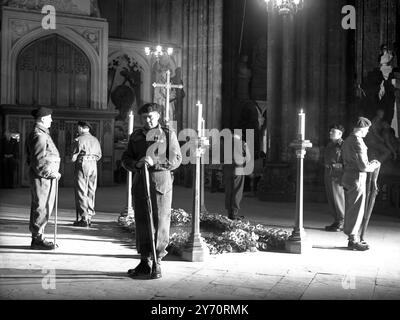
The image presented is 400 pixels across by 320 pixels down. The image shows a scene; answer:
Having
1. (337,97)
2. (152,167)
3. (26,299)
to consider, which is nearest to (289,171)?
(337,97)

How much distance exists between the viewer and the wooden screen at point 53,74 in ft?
57.4

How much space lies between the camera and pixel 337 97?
44.1ft

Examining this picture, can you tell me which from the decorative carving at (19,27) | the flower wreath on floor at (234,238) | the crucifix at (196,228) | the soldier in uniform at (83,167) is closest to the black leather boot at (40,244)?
the flower wreath on floor at (234,238)

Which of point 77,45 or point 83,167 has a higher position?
point 77,45

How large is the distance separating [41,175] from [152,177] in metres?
2.12

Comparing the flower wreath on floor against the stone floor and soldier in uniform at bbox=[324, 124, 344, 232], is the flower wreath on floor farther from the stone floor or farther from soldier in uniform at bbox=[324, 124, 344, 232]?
soldier in uniform at bbox=[324, 124, 344, 232]

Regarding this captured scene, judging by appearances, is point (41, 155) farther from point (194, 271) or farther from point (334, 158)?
point (334, 158)

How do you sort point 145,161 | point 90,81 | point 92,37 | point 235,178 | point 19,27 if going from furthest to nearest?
point 90,81 < point 92,37 < point 19,27 < point 235,178 < point 145,161

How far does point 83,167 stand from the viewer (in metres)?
8.73

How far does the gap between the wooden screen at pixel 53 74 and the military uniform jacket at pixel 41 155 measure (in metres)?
11.6

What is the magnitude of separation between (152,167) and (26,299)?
1.66 meters

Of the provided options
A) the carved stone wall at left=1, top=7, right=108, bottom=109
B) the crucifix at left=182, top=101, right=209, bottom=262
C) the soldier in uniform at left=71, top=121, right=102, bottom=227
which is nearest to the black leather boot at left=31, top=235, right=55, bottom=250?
the crucifix at left=182, top=101, right=209, bottom=262

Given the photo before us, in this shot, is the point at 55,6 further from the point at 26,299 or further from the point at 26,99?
the point at 26,299

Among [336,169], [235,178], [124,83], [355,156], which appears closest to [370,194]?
[355,156]
